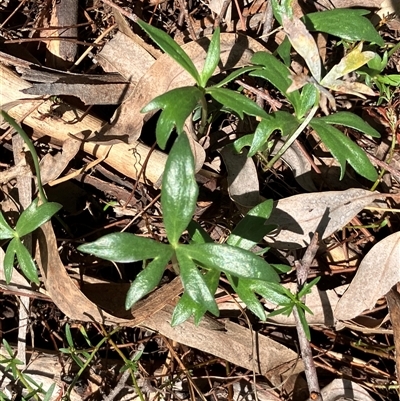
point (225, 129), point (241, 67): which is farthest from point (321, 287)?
point (241, 67)

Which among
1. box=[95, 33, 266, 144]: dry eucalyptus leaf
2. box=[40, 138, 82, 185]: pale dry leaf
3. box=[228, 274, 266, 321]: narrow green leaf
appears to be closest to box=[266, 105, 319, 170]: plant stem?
box=[95, 33, 266, 144]: dry eucalyptus leaf

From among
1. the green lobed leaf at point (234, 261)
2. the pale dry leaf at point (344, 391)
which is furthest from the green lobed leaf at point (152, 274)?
the pale dry leaf at point (344, 391)

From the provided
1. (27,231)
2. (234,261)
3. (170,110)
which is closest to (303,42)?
(170,110)

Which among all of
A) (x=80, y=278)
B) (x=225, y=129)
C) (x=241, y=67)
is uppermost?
(x=241, y=67)

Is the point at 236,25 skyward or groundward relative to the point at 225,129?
skyward

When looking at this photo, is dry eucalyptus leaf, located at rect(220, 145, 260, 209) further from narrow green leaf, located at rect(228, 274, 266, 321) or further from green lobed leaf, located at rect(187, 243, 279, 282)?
green lobed leaf, located at rect(187, 243, 279, 282)

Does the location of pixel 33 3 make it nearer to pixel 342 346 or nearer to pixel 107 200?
pixel 107 200
